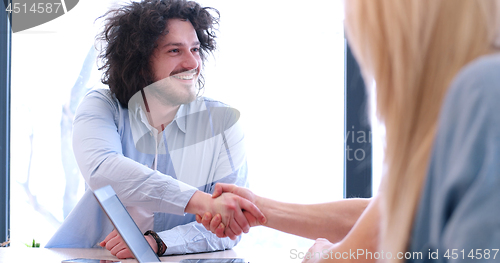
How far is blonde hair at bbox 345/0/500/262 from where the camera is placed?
1.21 ft

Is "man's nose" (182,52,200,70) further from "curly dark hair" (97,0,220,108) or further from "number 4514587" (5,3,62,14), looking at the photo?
"number 4514587" (5,3,62,14)

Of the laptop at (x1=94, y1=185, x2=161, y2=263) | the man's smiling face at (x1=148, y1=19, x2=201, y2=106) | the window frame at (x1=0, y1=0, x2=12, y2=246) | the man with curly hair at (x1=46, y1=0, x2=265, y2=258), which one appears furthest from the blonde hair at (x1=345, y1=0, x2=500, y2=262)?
the window frame at (x1=0, y1=0, x2=12, y2=246)

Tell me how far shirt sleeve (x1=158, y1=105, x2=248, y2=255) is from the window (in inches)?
21.3

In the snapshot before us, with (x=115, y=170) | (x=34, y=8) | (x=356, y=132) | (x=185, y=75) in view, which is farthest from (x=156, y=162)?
(x=34, y=8)

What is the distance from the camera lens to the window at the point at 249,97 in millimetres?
2309

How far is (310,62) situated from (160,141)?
1.08 metres

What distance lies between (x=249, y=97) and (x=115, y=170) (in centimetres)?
114

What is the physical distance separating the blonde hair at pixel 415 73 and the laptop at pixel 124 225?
2.33 ft

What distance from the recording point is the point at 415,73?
1.25 ft

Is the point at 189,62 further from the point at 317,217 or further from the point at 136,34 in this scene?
the point at 317,217

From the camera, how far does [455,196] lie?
323mm

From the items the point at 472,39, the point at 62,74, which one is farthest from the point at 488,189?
the point at 62,74

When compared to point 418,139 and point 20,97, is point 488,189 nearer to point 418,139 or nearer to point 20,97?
point 418,139

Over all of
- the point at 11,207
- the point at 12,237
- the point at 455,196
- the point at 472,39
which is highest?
the point at 472,39
